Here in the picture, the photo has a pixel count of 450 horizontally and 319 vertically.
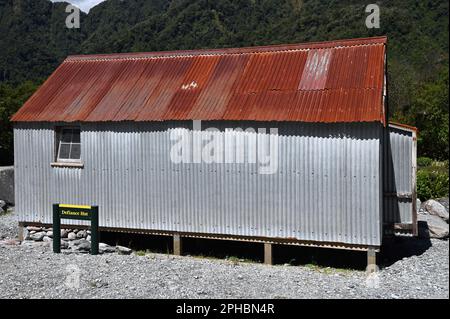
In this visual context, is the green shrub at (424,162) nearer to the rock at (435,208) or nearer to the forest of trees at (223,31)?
the forest of trees at (223,31)

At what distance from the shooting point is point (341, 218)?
11039mm

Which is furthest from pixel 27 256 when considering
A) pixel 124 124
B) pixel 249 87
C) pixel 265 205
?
pixel 249 87

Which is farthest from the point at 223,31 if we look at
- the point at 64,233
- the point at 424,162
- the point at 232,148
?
the point at 232,148

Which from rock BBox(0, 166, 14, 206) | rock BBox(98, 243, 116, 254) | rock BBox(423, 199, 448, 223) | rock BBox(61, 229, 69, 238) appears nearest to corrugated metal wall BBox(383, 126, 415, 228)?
rock BBox(423, 199, 448, 223)

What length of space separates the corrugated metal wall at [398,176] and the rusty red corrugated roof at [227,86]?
1.90 meters

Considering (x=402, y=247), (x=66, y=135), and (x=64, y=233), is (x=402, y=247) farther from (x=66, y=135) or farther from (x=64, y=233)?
(x=66, y=135)

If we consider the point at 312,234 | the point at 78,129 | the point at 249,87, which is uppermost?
the point at 249,87

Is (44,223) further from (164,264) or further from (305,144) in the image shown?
(305,144)

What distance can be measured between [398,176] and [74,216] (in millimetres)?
8057

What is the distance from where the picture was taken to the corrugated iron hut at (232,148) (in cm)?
1102

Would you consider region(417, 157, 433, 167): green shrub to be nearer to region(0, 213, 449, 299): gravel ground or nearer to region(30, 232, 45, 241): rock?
region(0, 213, 449, 299): gravel ground

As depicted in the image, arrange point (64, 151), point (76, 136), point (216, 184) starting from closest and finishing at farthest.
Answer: point (216, 184), point (76, 136), point (64, 151)

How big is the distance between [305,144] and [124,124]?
180 inches

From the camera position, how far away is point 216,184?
39.6 ft
